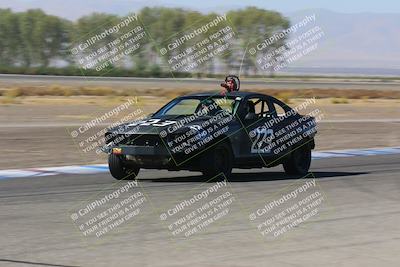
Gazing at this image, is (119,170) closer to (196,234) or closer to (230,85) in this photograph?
(230,85)

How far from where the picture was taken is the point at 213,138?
1297 centimetres

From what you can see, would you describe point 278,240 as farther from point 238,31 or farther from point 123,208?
point 238,31

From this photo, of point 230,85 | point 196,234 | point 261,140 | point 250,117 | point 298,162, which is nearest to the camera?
point 196,234

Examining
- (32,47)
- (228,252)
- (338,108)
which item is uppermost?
(32,47)

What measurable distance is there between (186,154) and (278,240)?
453 centimetres

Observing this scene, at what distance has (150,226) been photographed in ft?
29.6

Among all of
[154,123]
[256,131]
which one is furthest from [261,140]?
[154,123]

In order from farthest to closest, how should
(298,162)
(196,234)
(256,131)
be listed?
(298,162) → (256,131) → (196,234)

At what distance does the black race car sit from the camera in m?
12.7

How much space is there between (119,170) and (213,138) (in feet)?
5.36

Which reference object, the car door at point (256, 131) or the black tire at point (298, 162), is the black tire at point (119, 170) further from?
the black tire at point (298, 162)

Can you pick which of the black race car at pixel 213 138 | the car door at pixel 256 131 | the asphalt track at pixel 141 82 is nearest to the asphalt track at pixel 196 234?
the black race car at pixel 213 138

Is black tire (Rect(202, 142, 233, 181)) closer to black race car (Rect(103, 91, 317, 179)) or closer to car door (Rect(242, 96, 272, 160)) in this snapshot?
black race car (Rect(103, 91, 317, 179))

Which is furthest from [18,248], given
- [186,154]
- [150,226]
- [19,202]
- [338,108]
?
[338,108]
